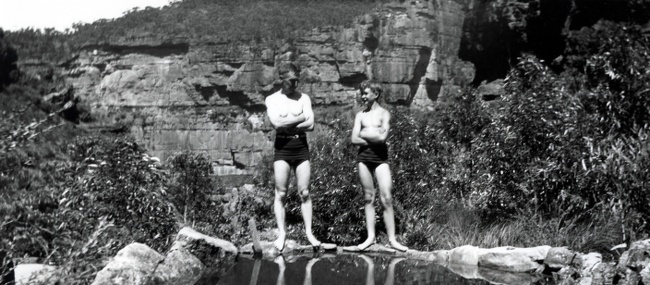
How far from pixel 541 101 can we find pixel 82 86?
81016mm

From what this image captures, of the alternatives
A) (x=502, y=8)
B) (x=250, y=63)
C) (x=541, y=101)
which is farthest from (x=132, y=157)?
(x=250, y=63)

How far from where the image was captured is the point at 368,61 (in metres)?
90.0

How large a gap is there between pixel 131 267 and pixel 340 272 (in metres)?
2.10

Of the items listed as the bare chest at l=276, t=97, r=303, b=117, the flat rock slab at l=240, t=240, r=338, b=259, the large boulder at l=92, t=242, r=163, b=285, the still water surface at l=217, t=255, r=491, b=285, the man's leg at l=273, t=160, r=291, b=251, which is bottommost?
the flat rock slab at l=240, t=240, r=338, b=259

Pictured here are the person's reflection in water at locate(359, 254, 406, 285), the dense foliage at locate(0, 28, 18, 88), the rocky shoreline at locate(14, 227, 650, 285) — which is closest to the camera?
the rocky shoreline at locate(14, 227, 650, 285)

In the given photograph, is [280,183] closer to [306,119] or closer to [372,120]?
[306,119]

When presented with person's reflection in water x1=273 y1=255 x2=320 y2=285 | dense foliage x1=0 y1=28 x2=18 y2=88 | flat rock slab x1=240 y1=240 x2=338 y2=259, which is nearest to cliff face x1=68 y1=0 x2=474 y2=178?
dense foliage x1=0 y1=28 x2=18 y2=88

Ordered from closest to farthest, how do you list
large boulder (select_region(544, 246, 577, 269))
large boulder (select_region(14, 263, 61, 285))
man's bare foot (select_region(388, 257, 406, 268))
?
large boulder (select_region(14, 263, 61, 285)) → large boulder (select_region(544, 246, 577, 269)) → man's bare foot (select_region(388, 257, 406, 268))

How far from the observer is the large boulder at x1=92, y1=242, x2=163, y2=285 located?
7750mm

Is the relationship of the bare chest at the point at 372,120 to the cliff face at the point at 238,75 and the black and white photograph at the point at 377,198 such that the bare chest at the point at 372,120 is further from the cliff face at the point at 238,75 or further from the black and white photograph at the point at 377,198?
the cliff face at the point at 238,75

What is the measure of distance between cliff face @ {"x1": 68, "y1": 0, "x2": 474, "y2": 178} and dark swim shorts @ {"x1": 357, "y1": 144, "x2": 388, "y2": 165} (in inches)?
3060

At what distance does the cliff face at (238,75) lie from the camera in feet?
291

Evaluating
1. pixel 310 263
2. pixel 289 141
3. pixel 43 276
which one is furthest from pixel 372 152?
pixel 43 276

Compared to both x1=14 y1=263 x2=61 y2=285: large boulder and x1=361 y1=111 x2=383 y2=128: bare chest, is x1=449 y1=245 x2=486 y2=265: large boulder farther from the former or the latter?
x1=14 y1=263 x2=61 y2=285: large boulder
